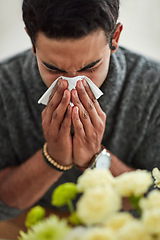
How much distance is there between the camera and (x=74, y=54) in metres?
0.62

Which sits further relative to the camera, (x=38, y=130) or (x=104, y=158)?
(x=38, y=130)

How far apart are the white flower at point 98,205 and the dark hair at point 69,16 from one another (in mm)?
410

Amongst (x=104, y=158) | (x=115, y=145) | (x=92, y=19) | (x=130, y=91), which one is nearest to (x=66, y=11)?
(x=92, y=19)

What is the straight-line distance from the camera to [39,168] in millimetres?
888

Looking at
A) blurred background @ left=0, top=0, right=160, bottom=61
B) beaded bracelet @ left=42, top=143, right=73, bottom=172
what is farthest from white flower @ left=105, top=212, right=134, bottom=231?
blurred background @ left=0, top=0, right=160, bottom=61

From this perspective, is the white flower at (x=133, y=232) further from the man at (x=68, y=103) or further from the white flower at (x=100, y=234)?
the man at (x=68, y=103)

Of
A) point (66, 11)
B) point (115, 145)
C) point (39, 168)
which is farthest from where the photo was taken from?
point (115, 145)

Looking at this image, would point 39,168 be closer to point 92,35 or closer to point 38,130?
point 38,130

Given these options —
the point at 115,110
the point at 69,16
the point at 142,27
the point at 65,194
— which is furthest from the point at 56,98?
the point at 142,27

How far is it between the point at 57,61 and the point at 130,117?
0.40 metres

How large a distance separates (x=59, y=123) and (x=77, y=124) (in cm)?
5

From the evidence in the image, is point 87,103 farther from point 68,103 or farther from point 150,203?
point 150,203

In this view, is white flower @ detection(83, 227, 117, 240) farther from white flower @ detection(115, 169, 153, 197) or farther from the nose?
the nose

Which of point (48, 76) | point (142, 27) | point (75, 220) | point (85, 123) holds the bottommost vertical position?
point (142, 27)
